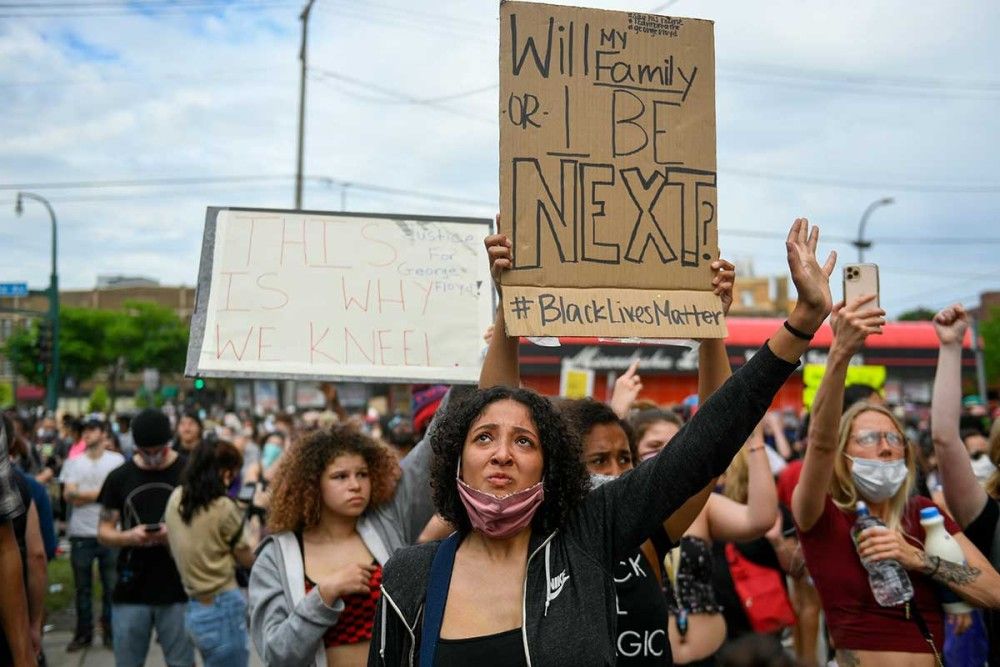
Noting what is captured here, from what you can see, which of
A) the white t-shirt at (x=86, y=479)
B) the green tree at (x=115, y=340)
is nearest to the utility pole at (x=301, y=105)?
the white t-shirt at (x=86, y=479)

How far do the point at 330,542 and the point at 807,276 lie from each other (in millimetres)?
2274

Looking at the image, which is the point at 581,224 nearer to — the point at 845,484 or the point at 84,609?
the point at 845,484

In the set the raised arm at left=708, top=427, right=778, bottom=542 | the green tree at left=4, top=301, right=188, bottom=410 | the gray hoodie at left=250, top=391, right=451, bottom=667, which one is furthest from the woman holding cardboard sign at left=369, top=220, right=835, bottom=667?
the green tree at left=4, top=301, right=188, bottom=410

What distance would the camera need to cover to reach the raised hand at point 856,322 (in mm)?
2932

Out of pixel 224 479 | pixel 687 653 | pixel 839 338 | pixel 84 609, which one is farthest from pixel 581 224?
pixel 84 609

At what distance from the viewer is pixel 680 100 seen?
9.53 feet

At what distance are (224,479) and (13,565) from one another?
2.42 meters

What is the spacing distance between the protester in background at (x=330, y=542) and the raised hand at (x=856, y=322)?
1706 millimetres

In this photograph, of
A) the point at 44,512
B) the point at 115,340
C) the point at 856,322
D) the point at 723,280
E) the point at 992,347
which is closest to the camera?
the point at 723,280

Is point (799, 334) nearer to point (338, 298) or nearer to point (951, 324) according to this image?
point (951, 324)

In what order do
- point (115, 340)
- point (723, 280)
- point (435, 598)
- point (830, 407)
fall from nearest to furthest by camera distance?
1. point (435, 598)
2. point (723, 280)
3. point (830, 407)
4. point (115, 340)

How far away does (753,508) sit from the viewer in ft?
12.8

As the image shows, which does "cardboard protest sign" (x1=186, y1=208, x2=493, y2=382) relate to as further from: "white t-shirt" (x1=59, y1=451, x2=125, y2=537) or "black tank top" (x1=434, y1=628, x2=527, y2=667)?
"white t-shirt" (x1=59, y1=451, x2=125, y2=537)

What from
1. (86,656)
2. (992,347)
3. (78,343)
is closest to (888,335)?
(86,656)
